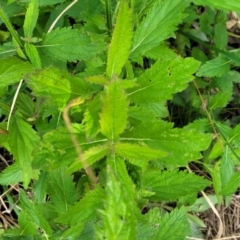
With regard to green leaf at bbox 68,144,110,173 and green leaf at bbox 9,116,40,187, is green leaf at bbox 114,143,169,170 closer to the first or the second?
green leaf at bbox 68,144,110,173

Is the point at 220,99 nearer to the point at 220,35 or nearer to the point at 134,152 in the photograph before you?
the point at 220,35

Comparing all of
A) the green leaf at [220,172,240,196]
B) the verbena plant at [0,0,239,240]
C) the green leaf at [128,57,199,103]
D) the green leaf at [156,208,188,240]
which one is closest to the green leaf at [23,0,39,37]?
the verbena plant at [0,0,239,240]

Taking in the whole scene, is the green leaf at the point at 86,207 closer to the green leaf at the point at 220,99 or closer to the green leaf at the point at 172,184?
the green leaf at the point at 172,184

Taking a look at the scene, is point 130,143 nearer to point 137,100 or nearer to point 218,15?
point 137,100

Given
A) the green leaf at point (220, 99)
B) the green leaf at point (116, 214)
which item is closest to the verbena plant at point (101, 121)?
the green leaf at point (116, 214)

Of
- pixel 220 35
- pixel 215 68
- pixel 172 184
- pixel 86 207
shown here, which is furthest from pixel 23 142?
pixel 220 35

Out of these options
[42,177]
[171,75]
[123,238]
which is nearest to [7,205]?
[42,177]
